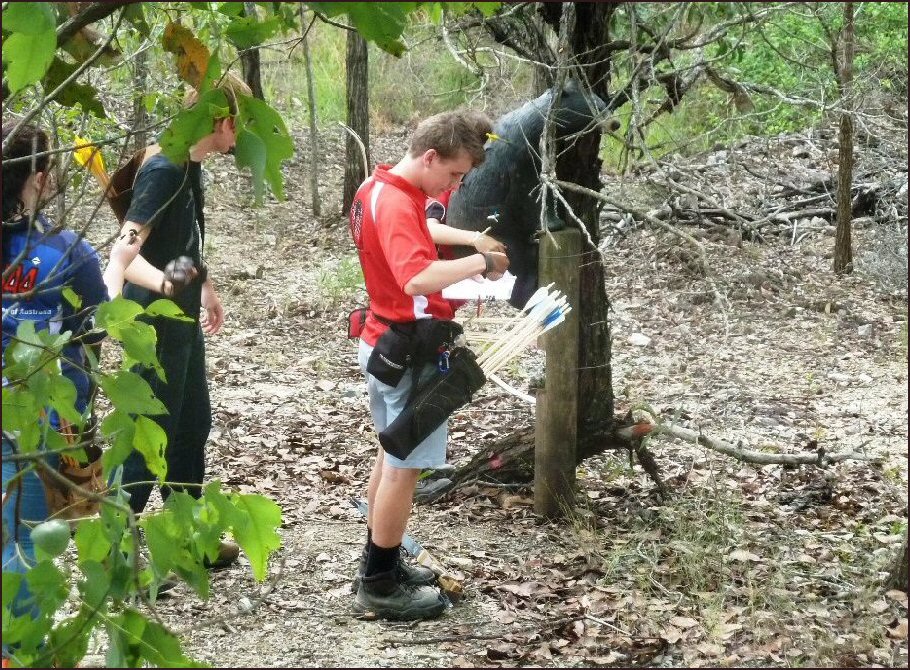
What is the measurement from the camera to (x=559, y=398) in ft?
16.0

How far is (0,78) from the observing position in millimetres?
2412

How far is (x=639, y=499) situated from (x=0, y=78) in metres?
3.78

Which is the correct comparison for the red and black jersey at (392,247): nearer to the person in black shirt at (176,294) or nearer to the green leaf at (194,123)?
the person in black shirt at (176,294)

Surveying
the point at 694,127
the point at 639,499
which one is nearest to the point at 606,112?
the point at 639,499

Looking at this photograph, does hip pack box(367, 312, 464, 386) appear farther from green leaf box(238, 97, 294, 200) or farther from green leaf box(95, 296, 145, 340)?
green leaf box(238, 97, 294, 200)

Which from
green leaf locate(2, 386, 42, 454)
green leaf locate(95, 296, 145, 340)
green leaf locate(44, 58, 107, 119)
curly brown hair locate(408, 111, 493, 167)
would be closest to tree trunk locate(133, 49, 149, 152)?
green leaf locate(44, 58, 107, 119)

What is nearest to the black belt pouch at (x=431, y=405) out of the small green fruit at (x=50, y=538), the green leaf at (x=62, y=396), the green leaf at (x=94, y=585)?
the green leaf at (x=62, y=396)

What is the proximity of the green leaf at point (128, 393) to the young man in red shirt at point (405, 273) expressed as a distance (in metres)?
1.49

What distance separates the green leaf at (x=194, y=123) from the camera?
2.00 m

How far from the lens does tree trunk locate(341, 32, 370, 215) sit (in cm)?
1350

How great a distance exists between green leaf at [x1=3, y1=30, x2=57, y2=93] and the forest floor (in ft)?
8.04

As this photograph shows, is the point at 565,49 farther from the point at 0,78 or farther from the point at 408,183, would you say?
the point at 0,78

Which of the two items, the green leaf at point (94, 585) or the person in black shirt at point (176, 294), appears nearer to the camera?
the green leaf at point (94, 585)

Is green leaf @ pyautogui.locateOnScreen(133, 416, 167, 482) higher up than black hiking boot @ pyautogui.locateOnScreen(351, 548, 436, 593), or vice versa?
green leaf @ pyautogui.locateOnScreen(133, 416, 167, 482)
